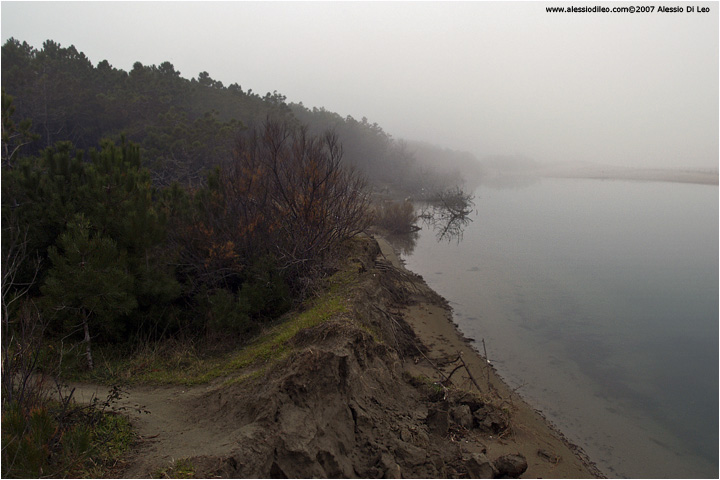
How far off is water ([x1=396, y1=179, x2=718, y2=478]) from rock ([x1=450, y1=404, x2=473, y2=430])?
7.29ft

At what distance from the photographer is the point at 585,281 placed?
1755cm

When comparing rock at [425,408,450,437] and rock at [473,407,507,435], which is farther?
rock at [473,407,507,435]

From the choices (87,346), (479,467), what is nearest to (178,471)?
(479,467)

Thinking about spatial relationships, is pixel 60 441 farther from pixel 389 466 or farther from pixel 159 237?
pixel 159 237

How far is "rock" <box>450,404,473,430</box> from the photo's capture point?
7133mm

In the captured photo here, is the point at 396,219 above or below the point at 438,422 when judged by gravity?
above

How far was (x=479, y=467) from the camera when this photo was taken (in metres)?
6.08

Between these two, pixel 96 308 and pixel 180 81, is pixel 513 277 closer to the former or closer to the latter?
pixel 96 308

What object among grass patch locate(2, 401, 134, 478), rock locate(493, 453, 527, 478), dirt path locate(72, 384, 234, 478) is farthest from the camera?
rock locate(493, 453, 527, 478)

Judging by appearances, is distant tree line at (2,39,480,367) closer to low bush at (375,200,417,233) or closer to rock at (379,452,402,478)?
rock at (379,452,402,478)

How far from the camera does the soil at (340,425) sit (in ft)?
A: 17.5

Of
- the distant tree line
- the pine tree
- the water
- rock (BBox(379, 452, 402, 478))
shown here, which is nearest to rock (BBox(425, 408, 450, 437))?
rock (BBox(379, 452, 402, 478))

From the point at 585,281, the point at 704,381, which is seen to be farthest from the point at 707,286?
the point at 704,381

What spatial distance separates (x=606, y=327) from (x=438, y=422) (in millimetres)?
8277
